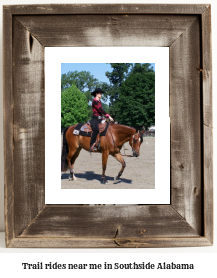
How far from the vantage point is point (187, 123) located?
1.68 meters

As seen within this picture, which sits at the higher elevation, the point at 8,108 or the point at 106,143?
the point at 8,108

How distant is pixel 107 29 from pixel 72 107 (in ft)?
1.52

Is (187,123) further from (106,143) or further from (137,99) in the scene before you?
(106,143)

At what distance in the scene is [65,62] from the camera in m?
1.70

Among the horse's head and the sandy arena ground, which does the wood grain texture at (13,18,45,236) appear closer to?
the sandy arena ground

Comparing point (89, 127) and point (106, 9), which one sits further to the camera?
point (89, 127)

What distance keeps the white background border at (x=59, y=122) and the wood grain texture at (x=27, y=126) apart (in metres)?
0.04

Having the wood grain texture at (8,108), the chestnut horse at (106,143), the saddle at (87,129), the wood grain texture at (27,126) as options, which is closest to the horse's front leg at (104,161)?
the chestnut horse at (106,143)

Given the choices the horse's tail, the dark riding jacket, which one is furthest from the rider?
the horse's tail

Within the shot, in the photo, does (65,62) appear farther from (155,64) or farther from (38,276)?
(38,276)

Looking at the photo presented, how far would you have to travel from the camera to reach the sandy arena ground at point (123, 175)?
1710mm

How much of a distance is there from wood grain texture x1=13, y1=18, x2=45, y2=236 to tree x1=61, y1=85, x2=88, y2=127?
0.39ft

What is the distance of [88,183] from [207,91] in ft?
2.70

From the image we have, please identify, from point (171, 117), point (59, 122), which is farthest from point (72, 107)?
point (171, 117)
